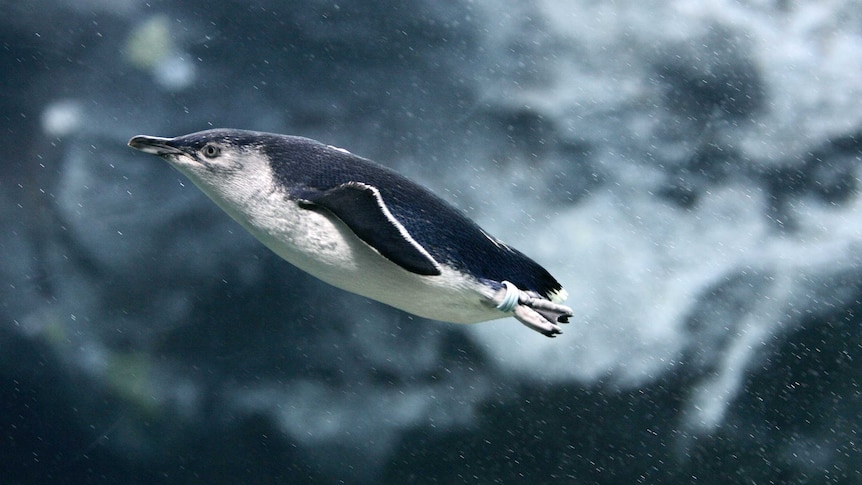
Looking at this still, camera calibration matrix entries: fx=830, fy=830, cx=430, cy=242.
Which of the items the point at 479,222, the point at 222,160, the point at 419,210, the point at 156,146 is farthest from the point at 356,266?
the point at 479,222

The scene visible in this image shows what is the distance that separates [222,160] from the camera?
5.74 ft

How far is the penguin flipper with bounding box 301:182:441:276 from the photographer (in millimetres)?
1501

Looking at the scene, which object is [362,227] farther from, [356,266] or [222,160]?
[222,160]

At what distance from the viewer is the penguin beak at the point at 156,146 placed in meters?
1.77

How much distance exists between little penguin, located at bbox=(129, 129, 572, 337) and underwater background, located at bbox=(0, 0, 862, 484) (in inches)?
97.8

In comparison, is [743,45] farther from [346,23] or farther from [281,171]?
[281,171]

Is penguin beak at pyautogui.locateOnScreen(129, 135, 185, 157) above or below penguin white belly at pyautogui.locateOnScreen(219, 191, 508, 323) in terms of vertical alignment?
below

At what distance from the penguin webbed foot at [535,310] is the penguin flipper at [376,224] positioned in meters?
0.17

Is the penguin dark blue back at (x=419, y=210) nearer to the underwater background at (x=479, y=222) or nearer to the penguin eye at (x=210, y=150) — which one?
the penguin eye at (x=210, y=150)

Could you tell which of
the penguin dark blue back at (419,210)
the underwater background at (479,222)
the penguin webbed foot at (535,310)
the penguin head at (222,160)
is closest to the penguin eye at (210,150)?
the penguin head at (222,160)

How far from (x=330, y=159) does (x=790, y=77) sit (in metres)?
3.72

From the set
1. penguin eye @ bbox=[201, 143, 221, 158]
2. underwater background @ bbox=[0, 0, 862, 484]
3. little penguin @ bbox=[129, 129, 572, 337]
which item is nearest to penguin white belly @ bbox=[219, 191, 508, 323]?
little penguin @ bbox=[129, 129, 572, 337]

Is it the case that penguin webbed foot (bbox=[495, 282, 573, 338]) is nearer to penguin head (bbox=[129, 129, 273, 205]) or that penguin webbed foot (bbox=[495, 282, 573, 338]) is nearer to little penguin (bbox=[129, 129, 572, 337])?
little penguin (bbox=[129, 129, 572, 337])

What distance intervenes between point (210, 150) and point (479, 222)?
2.84 m
